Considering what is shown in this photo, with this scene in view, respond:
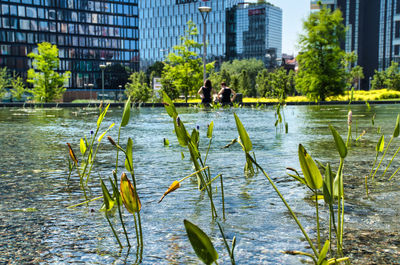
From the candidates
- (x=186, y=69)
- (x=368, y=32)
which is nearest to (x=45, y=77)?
(x=186, y=69)

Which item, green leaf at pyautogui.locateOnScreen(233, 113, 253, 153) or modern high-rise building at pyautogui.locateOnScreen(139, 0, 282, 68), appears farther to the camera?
modern high-rise building at pyautogui.locateOnScreen(139, 0, 282, 68)

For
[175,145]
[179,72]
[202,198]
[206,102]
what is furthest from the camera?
[179,72]

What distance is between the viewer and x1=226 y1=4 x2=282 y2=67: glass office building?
127m

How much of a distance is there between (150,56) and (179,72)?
331 ft

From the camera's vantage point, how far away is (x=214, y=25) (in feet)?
414

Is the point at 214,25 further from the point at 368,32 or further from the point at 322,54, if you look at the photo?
the point at 322,54

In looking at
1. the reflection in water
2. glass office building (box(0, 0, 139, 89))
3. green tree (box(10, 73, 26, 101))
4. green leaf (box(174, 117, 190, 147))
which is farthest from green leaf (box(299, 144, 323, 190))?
glass office building (box(0, 0, 139, 89))

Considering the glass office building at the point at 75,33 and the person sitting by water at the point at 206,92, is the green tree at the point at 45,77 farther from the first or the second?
the glass office building at the point at 75,33

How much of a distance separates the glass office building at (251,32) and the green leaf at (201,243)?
12763cm

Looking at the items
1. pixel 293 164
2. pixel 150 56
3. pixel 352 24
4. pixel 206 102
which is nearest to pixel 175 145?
pixel 293 164

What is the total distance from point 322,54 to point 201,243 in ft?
138

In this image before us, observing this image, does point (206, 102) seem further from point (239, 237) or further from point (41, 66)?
point (41, 66)

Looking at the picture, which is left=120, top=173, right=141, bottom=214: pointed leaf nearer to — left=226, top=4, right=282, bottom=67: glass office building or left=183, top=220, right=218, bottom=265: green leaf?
left=183, top=220, right=218, bottom=265: green leaf

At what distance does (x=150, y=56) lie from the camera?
138 m
